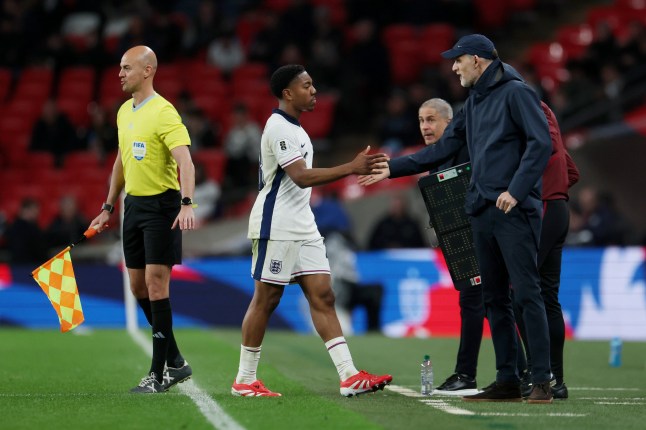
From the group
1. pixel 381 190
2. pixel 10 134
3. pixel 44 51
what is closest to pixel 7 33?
pixel 44 51

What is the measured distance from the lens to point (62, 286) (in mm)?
9016

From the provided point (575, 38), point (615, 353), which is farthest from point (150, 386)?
point (575, 38)

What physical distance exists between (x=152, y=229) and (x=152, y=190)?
0.28 m

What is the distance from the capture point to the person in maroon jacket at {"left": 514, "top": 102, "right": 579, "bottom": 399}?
8.73 meters

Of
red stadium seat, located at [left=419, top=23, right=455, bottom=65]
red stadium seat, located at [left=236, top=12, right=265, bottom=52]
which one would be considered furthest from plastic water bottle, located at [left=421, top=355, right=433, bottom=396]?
red stadium seat, located at [left=236, top=12, right=265, bottom=52]

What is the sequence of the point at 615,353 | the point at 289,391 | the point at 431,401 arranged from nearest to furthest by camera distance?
the point at 431,401 < the point at 289,391 < the point at 615,353

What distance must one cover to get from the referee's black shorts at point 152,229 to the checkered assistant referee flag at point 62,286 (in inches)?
18.1

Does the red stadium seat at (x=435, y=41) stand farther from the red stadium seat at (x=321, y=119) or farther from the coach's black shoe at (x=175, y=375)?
the coach's black shoe at (x=175, y=375)

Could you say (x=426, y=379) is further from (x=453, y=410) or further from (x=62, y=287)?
(x=62, y=287)

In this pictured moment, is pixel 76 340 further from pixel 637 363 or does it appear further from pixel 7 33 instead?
pixel 7 33

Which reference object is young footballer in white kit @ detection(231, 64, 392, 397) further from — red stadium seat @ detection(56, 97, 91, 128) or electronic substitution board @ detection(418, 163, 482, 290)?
red stadium seat @ detection(56, 97, 91, 128)

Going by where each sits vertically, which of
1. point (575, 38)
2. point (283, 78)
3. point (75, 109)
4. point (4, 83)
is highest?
point (575, 38)

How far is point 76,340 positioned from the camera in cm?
1457

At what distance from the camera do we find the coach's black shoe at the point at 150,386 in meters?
8.52
